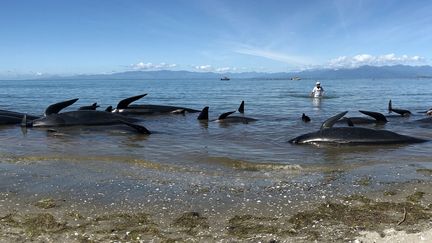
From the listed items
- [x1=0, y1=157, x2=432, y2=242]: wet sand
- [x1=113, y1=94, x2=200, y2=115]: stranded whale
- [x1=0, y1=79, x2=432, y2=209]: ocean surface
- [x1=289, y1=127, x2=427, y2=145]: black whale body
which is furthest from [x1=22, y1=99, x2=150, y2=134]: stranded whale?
[x1=0, y1=157, x2=432, y2=242]: wet sand

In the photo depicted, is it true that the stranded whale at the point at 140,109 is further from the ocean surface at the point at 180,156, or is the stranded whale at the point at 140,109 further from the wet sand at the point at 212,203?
the wet sand at the point at 212,203

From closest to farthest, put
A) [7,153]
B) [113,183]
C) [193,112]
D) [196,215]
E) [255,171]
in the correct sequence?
[196,215], [113,183], [255,171], [7,153], [193,112]

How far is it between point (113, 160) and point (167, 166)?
1.41m

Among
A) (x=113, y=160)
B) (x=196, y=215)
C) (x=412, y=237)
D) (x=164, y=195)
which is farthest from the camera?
(x=113, y=160)

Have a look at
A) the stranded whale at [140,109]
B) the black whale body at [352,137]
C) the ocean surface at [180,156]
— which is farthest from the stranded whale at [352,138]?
the stranded whale at [140,109]

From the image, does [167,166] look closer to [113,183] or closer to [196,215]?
[113,183]

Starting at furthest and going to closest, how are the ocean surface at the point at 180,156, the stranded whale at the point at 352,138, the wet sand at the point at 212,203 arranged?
the stranded whale at the point at 352,138, the ocean surface at the point at 180,156, the wet sand at the point at 212,203

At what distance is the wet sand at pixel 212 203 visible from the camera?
231 inches

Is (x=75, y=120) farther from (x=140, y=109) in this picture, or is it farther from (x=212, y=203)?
(x=212, y=203)

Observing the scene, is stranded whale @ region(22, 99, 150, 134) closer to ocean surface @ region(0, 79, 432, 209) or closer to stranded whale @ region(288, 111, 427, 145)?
ocean surface @ region(0, 79, 432, 209)

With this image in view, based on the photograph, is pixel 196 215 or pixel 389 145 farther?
pixel 389 145

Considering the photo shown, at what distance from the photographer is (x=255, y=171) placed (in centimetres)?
956

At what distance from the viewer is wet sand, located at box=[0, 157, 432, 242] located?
231 inches

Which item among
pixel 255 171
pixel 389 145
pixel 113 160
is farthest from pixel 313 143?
pixel 113 160
